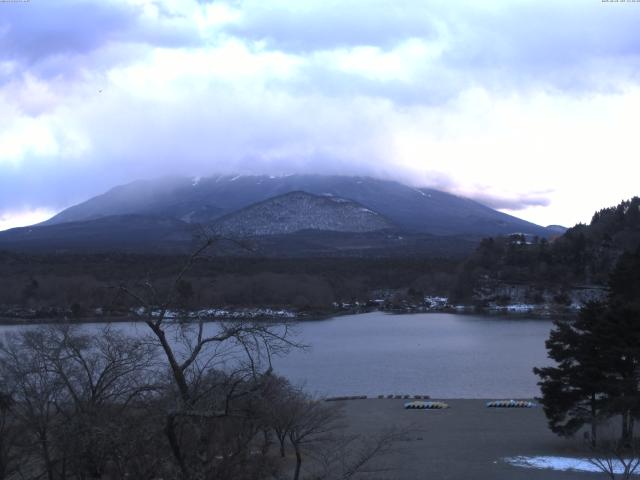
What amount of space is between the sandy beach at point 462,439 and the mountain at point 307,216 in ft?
350

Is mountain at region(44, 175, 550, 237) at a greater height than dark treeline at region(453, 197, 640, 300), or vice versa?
mountain at region(44, 175, 550, 237)

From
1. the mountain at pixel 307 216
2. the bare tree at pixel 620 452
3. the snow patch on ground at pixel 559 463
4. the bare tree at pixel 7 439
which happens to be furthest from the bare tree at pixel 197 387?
the mountain at pixel 307 216

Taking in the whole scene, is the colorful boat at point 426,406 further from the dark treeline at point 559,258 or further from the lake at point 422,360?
the dark treeline at point 559,258

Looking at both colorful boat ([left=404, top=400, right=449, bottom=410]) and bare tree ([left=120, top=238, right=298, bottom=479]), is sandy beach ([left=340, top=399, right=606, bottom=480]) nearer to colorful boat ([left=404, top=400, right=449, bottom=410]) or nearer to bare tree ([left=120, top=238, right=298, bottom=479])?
colorful boat ([left=404, top=400, right=449, bottom=410])

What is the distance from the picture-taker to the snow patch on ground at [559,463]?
42.2 feet

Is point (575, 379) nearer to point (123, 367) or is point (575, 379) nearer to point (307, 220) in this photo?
point (123, 367)

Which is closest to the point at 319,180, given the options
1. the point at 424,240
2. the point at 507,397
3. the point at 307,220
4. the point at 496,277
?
the point at 307,220

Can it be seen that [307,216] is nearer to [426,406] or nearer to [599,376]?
[426,406]

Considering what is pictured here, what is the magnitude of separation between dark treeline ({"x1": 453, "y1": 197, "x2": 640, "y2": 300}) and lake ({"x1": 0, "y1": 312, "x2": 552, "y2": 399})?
20.0m

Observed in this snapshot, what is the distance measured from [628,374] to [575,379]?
96 centimetres

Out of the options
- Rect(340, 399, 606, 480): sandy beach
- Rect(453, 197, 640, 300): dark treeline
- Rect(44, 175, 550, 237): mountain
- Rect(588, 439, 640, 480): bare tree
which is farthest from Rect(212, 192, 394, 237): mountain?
Rect(588, 439, 640, 480): bare tree

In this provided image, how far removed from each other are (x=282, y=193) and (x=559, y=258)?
111 metres

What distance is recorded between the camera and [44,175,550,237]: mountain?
153875mm

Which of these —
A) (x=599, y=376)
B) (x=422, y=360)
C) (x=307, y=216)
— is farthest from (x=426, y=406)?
(x=307, y=216)
